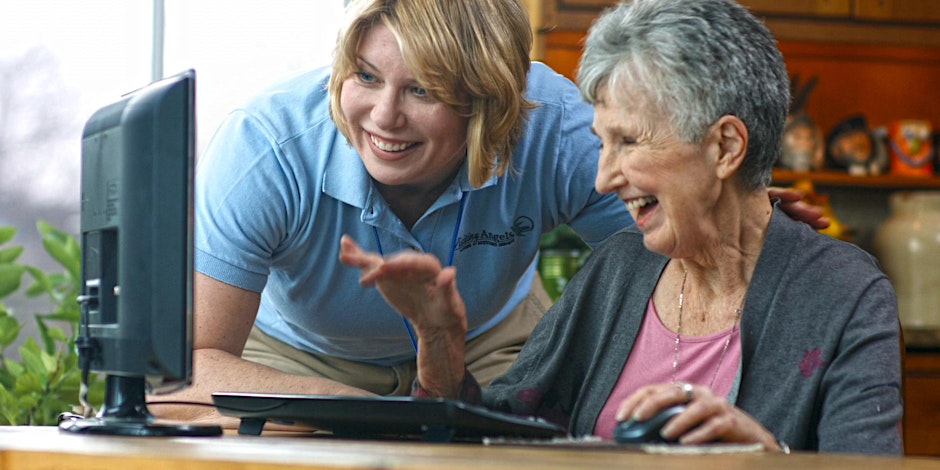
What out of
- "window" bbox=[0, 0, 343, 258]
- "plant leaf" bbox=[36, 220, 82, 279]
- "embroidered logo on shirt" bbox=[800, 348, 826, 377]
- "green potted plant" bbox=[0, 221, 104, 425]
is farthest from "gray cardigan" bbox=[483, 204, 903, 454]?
"window" bbox=[0, 0, 343, 258]

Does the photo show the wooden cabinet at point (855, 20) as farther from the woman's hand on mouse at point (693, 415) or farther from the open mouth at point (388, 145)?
the woman's hand on mouse at point (693, 415)

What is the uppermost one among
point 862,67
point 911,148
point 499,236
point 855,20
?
point 855,20

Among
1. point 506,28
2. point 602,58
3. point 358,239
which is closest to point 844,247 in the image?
point 602,58

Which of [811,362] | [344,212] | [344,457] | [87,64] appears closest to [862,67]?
[87,64]

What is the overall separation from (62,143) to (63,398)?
1282 millimetres

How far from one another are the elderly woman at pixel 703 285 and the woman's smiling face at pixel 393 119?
0.93 ft

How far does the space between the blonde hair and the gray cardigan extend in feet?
0.81

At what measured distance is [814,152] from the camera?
3.95 meters

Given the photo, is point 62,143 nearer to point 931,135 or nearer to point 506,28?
point 506,28

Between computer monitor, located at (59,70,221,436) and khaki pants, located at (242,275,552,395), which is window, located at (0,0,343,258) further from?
computer monitor, located at (59,70,221,436)

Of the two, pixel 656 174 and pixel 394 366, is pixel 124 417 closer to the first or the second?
pixel 656 174

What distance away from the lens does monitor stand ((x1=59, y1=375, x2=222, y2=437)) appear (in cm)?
120

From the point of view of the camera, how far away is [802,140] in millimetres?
3908

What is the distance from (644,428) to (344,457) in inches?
14.1
